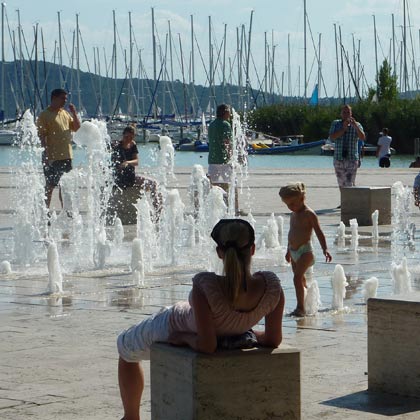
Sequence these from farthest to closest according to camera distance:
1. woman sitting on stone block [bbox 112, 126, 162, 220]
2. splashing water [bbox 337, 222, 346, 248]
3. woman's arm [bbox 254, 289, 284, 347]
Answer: woman sitting on stone block [bbox 112, 126, 162, 220] → splashing water [bbox 337, 222, 346, 248] → woman's arm [bbox 254, 289, 284, 347]

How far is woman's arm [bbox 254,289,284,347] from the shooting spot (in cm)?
562

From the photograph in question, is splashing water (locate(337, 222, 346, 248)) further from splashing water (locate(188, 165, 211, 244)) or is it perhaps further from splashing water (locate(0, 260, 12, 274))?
splashing water (locate(0, 260, 12, 274))

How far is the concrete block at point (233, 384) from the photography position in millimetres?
5395

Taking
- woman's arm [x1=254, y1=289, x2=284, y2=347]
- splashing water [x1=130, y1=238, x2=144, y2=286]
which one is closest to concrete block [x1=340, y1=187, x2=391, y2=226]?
splashing water [x1=130, y1=238, x2=144, y2=286]

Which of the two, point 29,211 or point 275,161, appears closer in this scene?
point 29,211

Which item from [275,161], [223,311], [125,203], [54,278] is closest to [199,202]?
[125,203]

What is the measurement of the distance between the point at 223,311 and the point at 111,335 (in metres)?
3.26

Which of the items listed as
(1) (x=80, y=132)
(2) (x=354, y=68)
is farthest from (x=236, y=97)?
Result: (1) (x=80, y=132)

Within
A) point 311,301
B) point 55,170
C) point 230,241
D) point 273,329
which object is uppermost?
point 55,170

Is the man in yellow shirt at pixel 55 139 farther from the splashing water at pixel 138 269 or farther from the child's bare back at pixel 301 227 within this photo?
the child's bare back at pixel 301 227

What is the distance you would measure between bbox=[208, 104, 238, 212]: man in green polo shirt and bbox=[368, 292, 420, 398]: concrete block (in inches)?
478

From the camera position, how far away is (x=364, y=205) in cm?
1875

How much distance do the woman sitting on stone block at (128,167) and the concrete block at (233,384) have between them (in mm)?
12152

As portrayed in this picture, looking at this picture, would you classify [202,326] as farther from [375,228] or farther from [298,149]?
[298,149]
